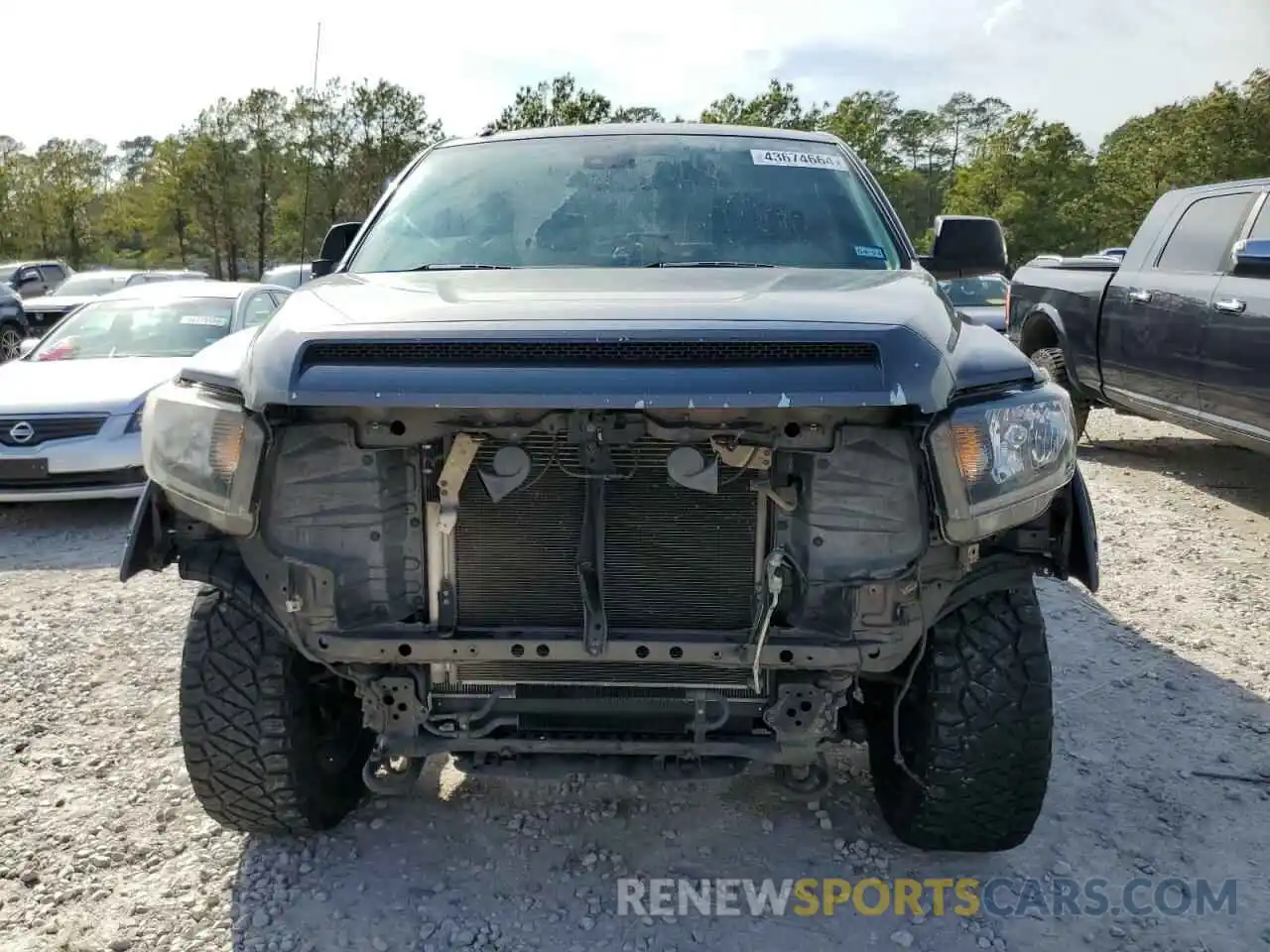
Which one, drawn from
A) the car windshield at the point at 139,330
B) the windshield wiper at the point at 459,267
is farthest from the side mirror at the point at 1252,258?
the car windshield at the point at 139,330

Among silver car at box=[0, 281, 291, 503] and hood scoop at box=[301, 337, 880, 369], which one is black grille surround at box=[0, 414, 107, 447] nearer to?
silver car at box=[0, 281, 291, 503]

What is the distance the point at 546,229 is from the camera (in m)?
3.25

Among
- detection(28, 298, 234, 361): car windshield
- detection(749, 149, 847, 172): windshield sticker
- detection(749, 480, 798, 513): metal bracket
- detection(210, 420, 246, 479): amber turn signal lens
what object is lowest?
detection(28, 298, 234, 361): car windshield

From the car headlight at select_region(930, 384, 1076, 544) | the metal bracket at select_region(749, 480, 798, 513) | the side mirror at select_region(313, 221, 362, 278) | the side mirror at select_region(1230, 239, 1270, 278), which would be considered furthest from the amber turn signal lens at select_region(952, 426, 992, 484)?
the side mirror at select_region(1230, 239, 1270, 278)

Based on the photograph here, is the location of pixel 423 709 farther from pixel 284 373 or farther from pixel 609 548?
pixel 284 373

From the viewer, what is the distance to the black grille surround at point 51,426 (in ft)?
21.1

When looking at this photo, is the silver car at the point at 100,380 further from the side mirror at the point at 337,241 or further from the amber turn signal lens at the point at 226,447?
the amber turn signal lens at the point at 226,447

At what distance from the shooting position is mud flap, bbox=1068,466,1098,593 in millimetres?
2459

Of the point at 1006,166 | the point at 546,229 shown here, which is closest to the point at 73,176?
the point at 1006,166

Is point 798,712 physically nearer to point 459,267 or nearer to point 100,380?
point 459,267

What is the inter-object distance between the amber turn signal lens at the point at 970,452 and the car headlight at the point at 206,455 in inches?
58.8

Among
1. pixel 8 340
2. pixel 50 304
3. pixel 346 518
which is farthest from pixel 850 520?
pixel 50 304

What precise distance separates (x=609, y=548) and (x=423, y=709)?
62cm

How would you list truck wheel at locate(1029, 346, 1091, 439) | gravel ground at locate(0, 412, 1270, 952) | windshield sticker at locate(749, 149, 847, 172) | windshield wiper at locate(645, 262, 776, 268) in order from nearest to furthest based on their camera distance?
1. gravel ground at locate(0, 412, 1270, 952)
2. windshield wiper at locate(645, 262, 776, 268)
3. windshield sticker at locate(749, 149, 847, 172)
4. truck wheel at locate(1029, 346, 1091, 439)
